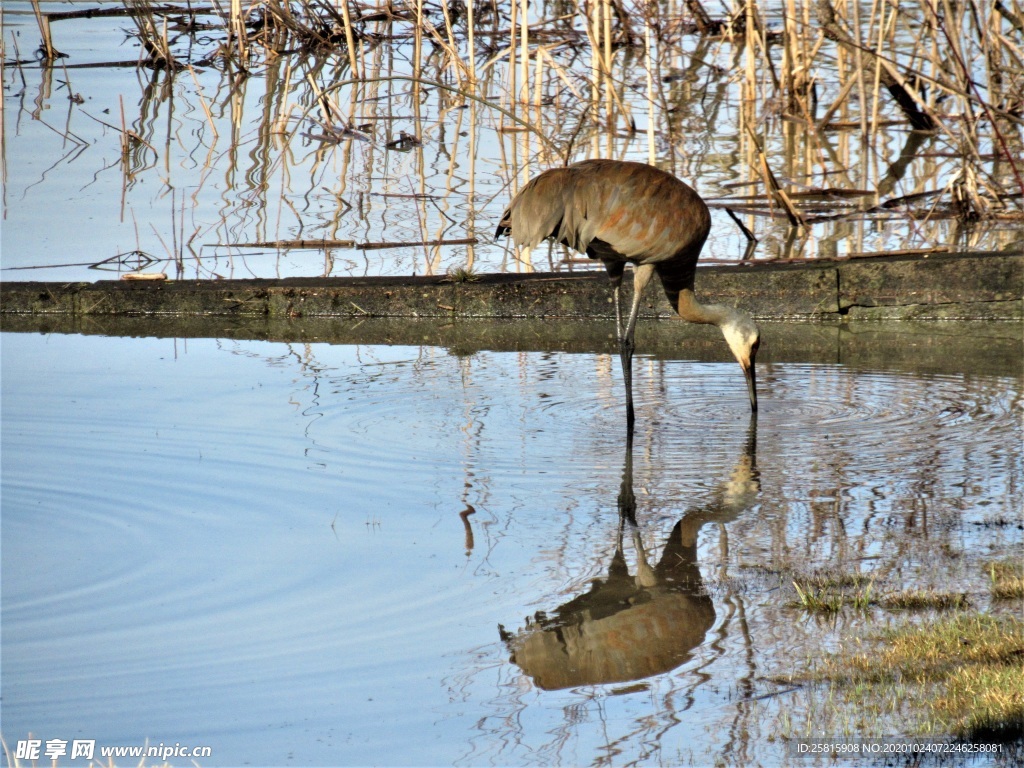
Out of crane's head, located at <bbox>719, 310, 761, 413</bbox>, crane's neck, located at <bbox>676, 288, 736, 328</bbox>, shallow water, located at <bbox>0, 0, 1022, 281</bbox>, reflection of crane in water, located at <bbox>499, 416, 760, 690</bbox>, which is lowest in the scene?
reflection of crane in water, located at <bbox>499, 416, 760, 690</bbox>

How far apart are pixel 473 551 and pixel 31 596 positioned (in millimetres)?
1444

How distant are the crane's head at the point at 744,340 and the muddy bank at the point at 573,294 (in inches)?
53.0

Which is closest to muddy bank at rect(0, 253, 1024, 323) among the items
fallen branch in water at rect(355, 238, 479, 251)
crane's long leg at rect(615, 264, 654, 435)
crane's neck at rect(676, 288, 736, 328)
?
crane's neck at rect(676, 288, 736, 328)

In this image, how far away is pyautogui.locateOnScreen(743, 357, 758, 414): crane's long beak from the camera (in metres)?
6.55

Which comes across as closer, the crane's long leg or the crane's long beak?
the crane's long leg

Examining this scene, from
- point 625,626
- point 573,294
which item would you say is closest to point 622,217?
point 573,294

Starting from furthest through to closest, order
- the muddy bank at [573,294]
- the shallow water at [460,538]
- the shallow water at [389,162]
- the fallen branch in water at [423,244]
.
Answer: the fallen branch in water at [423,244]
the shallow water at [389,162]
the muddy bank at [573,294]
the shallow water at [460,538]

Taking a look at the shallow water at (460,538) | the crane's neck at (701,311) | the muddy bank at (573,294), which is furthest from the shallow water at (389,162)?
the shallow water at (460,538)

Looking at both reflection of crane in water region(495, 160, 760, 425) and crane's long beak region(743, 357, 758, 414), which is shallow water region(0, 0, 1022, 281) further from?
crane's long beak region(743, 357, 758, 414)

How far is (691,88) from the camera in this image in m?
18.4

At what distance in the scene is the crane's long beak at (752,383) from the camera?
6547 millimetres

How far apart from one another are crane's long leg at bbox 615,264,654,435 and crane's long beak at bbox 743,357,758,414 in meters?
0.56

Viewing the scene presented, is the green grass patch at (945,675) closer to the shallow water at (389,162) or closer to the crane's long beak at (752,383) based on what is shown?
the crane's long beak at (752,383)

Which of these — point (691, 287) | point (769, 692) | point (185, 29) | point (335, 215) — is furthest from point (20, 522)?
point (185, 29)
